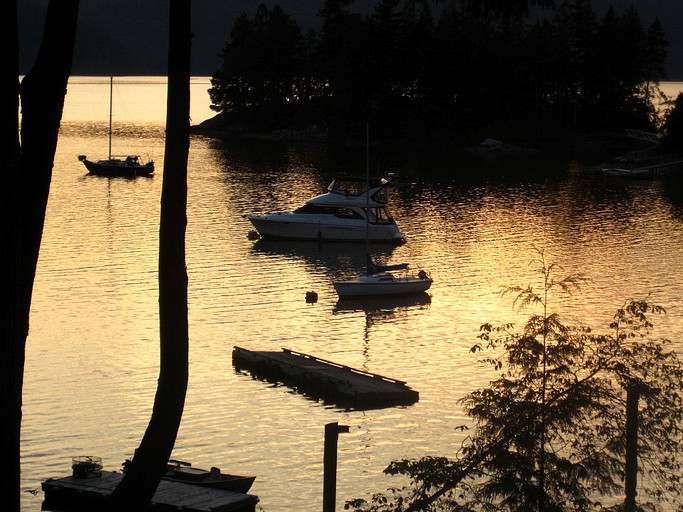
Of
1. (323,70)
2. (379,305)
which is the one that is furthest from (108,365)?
(323,70)

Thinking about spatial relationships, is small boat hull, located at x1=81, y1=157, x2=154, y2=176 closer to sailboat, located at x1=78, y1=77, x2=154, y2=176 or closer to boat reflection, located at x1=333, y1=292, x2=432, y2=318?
sailboat, located at x1=78, y1=77, x2=154, y2=176

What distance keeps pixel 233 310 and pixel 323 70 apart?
115m

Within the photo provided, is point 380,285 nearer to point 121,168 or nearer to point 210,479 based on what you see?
point 210,479

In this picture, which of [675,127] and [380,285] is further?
[675,127]

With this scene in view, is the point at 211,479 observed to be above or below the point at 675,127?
below

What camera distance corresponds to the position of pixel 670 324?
42.9m

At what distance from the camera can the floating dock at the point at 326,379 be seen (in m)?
32.4

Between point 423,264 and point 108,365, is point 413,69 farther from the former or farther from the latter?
point 108,365

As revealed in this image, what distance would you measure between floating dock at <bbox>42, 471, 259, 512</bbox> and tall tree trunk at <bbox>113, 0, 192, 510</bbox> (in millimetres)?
11026

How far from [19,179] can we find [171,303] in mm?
2158

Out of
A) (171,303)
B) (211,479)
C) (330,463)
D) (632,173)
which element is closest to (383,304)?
(211,479)

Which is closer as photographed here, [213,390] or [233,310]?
[213,390]

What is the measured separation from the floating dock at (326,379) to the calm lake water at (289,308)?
56cm

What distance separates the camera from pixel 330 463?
1959cm
